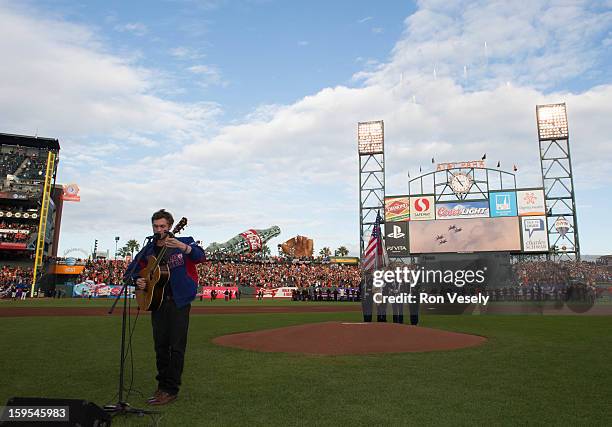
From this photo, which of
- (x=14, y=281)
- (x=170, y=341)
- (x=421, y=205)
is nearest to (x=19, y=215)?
(x=14, y=281)

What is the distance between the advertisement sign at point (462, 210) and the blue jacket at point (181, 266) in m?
47.9

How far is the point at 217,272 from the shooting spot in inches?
2351

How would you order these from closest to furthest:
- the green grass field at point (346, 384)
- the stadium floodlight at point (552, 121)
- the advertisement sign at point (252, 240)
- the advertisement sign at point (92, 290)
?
the green grass field at point (346, 384) → the advertisement sign at point (92, 290) → the stadium floodlight at point (552, 121) → the advertisement sign at point (252, 240)

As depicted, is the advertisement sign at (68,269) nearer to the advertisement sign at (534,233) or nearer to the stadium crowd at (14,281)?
the stadium crowd at (14,281)

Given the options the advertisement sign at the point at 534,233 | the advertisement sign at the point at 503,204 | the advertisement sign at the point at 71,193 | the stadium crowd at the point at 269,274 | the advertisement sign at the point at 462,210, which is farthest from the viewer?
the advertisement sign at the point at 71,193

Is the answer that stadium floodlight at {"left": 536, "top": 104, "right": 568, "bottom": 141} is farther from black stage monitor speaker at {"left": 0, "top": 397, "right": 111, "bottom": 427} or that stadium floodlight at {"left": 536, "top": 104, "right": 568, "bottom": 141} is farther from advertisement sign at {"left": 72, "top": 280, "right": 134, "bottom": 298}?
black stage monitor speaker at {"left": 0, "top": 397, "right": 111, "bottom": 427}

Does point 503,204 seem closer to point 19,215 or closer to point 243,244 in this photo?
point 243,244

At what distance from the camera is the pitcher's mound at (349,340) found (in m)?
9.86

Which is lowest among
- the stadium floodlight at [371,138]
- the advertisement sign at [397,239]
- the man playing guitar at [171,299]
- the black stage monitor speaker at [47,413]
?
the black stage monitor speaker at [47,413]

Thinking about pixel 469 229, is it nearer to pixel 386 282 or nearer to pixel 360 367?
pixel 386 282

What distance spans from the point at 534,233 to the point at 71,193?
225 ft

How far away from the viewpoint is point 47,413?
3.33 m

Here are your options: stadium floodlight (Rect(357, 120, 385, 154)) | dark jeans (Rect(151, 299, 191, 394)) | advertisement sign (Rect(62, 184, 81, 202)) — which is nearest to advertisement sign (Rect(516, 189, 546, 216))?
stadium floodlight (Rect(357, 120, 385, 154))

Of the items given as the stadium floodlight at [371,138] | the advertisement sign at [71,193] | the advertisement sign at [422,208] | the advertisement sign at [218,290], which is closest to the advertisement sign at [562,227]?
the advertisement sign at [422,208]
